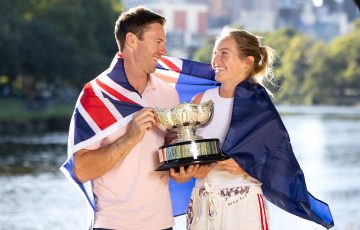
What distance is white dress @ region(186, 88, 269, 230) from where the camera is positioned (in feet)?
14.6

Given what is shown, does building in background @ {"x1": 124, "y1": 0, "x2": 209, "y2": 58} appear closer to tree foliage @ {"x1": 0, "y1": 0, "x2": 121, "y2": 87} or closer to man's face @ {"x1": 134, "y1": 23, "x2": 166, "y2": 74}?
tree foliage @ {"x1": 0, "y1": 0, "x2": 121, "y2": 87}

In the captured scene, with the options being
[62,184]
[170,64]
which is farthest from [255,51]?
[62,184]

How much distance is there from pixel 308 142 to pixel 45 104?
25789 millimetres

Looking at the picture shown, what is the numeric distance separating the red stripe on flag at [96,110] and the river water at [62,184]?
339cm

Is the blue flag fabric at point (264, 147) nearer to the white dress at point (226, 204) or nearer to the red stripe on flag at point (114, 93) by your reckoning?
the white dress at point (226, 204)

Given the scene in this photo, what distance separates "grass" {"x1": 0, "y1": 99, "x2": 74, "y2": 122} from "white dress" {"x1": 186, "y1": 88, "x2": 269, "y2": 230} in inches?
2092

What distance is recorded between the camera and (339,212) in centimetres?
2105

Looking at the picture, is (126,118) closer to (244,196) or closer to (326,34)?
(244,196)

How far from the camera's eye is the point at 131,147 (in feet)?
14.5

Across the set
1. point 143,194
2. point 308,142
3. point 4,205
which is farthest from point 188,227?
point 308,142

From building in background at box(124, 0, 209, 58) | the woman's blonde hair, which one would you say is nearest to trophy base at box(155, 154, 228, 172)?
the woman's blonde hair

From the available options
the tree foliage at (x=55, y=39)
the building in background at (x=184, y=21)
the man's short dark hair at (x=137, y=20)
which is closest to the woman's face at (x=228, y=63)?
the man's short dark hair at (x=137, y=20)

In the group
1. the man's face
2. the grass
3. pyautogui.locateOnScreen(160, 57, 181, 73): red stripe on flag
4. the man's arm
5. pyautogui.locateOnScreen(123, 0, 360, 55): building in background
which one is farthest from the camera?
pyautogui.locateOnScreen(123, 0, 360, 55): building in background

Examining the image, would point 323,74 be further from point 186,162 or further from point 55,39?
point 186,162
